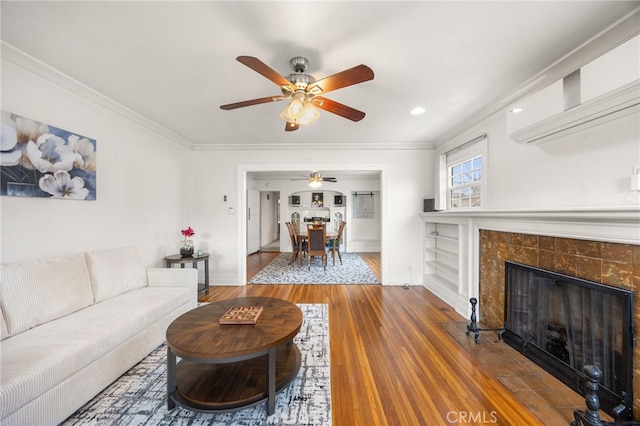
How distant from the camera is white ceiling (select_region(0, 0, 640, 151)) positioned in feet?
4.56

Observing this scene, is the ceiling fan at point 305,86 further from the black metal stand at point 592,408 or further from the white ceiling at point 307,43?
the black metal stand at point 592,408

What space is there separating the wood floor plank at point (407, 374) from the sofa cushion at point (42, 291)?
7.05 feet

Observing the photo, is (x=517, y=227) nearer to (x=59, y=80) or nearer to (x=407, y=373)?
(x=407, y=373)

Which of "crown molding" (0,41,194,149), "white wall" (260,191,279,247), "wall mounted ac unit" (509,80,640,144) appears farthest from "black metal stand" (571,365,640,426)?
"white wall" (260,191,279,247)

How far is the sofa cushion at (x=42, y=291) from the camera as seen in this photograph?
1.61 metres

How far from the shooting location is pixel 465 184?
3385 millimetres

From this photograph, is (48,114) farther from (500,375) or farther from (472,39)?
(500,375)

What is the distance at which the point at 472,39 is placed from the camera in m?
1.61

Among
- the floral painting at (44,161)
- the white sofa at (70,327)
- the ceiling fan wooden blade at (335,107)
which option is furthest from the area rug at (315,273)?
the ceiling fan wooden blade at (335,107)

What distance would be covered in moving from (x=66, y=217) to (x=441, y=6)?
11.0ft

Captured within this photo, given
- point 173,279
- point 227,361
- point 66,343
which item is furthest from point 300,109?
point 173,279

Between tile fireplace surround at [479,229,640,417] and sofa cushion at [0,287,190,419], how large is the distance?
331cm

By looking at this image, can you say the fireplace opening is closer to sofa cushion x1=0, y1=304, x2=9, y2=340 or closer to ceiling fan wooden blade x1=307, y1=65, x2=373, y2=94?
ceiling fan wooden blade x1=307, y1=65, x2=373, y2=94

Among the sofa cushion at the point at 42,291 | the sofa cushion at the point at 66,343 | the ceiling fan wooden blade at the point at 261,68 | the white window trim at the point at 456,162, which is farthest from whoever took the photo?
the white window trim at the point at 456,162
